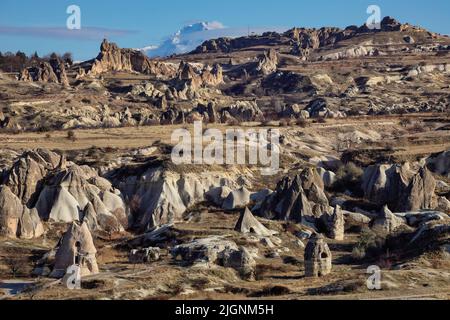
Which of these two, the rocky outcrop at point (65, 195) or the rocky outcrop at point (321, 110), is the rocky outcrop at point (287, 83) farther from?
the rocky outcrop at point (65, 195)

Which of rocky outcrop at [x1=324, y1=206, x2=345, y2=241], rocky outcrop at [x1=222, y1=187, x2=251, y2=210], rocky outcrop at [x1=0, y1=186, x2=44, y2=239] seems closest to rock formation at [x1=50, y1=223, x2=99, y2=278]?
rocky outcrop at [x1=0, y1=186, x2=44, y2=239]

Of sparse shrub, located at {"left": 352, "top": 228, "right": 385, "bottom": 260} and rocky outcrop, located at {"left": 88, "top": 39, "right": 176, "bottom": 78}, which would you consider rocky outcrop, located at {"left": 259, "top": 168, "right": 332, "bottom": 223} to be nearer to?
sparse shrub, located at {"left": 352, "top": 228, "right": 385, "bottom": 260}

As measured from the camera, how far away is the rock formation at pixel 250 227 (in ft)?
143

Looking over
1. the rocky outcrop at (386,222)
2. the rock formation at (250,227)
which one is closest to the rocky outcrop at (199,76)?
the rocky outcrop at (386,222)

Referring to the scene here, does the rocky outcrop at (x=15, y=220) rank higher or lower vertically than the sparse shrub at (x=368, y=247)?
higher

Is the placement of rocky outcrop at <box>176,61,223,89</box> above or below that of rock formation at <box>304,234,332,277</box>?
above

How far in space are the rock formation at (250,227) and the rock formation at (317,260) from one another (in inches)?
312

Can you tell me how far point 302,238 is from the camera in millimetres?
44438

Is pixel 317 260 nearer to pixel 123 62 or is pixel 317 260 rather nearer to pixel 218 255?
pixel 218 255

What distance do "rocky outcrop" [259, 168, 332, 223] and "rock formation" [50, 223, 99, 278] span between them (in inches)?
591

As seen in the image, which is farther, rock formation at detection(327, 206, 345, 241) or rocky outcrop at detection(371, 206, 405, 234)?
rock formation at detection(327, 206, 345, 241)

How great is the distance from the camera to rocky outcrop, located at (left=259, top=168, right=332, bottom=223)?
1906 inches
